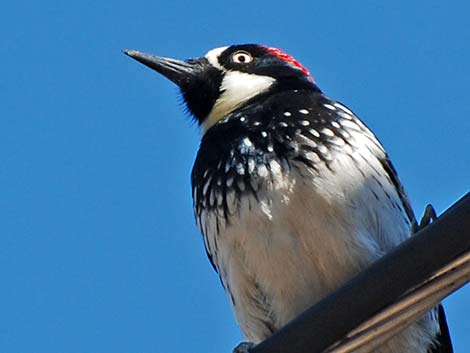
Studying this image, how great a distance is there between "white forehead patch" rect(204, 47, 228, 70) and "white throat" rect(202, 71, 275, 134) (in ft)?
0.34

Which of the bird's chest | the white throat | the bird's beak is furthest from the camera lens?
the bird's beak

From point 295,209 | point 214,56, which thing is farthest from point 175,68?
point 295,209

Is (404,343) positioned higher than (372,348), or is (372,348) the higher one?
(404,343)

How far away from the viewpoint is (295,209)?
4.14 meters

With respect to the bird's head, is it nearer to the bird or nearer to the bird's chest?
the bird

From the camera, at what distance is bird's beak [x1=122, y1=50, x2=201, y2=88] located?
17.4 ft

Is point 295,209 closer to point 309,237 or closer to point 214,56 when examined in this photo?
point 309,237

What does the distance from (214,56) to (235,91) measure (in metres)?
0.33

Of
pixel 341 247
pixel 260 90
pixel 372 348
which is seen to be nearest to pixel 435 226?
pixel 372 348

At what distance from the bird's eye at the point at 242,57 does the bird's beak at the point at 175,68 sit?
0.18 meters

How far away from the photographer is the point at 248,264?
4250mm

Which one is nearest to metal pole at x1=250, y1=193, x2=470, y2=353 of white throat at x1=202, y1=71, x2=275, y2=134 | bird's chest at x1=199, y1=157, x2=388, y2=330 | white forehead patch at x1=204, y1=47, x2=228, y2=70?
bird's chest at x1=199, y1=157, x2=388, y2=330

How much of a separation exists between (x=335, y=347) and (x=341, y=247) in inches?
63.5

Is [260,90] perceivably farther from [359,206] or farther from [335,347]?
[335,347]
